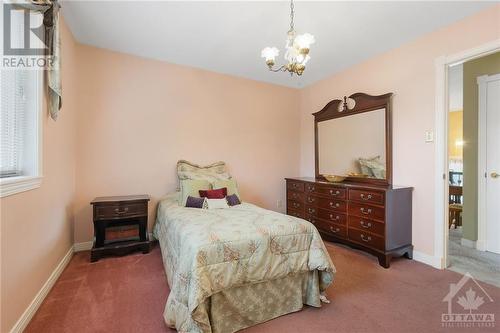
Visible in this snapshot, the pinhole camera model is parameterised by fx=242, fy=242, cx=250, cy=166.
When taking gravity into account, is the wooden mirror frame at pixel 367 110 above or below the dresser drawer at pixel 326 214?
above

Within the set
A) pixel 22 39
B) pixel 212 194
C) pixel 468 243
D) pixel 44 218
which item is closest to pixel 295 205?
pixel 212 194

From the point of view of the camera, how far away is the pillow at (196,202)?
2.84 metres

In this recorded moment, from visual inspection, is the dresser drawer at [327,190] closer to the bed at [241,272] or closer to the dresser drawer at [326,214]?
the dresser drawer at [326,214]

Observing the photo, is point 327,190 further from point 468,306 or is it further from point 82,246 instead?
point 82,246

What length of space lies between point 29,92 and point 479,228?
5014 millimetres

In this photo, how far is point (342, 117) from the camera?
3668 mm

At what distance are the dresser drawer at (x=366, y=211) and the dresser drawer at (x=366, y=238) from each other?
0.67 ft

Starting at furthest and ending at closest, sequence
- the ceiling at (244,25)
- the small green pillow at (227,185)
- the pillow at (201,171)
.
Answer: the pillow at (201,171) < the small green pillow at (227,185) < the ceiling at (244,25)

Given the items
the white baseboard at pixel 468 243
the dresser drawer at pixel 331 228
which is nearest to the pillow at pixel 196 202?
the dresser drawer at pixel 331 228

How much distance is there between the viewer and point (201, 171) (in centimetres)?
357

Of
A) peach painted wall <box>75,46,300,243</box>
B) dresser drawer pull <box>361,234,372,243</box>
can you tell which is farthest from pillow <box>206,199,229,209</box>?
dresser drawer pull <box>361,234,372,243</box>

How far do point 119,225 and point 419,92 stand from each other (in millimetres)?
3926

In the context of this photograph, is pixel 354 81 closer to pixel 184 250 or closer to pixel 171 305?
pixel 184 250

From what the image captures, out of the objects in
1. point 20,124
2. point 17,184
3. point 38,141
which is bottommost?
point 17,184
